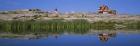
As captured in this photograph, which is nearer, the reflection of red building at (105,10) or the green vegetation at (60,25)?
the green vegetation at (60,25)

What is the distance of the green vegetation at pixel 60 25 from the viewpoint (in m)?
9.45

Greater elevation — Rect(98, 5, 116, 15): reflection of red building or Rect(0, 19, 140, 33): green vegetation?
Rect(98, 5, 116, 15): reflection of red building

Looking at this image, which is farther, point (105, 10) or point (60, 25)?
point (105, 10)

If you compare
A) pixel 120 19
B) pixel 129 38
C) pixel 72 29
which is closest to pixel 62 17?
pixel 72 29

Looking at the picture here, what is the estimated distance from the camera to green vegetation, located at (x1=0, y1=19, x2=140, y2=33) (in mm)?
9453

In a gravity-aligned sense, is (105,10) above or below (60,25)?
above

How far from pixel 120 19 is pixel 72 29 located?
174 cm

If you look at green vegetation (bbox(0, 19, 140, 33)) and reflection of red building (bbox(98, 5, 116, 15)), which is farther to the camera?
reflection of red building (bbox(98, 5, 116, 15))

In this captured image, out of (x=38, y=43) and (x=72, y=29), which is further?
(x=72, y=29)

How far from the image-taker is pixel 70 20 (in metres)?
10.3

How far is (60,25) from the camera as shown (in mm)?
10016

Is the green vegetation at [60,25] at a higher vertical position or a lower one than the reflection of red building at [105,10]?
lower

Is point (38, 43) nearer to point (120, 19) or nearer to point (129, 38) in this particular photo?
point (129, 38)

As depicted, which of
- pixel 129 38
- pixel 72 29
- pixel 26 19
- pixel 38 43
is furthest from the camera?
pixel 26 19
